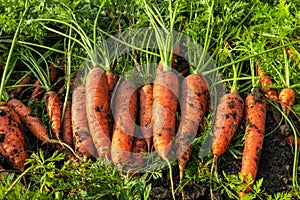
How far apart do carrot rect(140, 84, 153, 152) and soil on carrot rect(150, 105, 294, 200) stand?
342mm

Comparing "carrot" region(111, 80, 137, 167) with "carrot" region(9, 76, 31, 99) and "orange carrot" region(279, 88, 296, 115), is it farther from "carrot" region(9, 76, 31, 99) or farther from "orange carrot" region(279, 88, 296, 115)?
"orange carrot" region(279, 88, 296, 115)

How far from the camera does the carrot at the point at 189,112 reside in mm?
3217

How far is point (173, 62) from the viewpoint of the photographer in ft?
12.5

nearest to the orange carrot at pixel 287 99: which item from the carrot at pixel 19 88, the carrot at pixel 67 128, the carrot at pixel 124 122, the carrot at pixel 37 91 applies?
the carrot at pixel 124 122

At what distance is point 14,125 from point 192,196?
4.25 feet

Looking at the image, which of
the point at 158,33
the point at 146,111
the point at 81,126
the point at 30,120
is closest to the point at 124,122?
the point at 146,111

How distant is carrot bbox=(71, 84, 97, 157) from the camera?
11.0 ft

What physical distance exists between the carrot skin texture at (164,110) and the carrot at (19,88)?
1012 millimetres

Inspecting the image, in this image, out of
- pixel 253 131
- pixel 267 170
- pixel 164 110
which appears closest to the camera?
pixel 267 170

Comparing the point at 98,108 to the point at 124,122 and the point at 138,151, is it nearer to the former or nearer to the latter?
the point at 124,122

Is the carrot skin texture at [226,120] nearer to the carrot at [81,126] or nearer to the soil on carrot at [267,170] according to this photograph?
the soil on carrot at [267,170]

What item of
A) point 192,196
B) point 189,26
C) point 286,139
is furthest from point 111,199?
point 189,26

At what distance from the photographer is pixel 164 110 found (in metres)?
3.42

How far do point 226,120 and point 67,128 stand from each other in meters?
1.11
